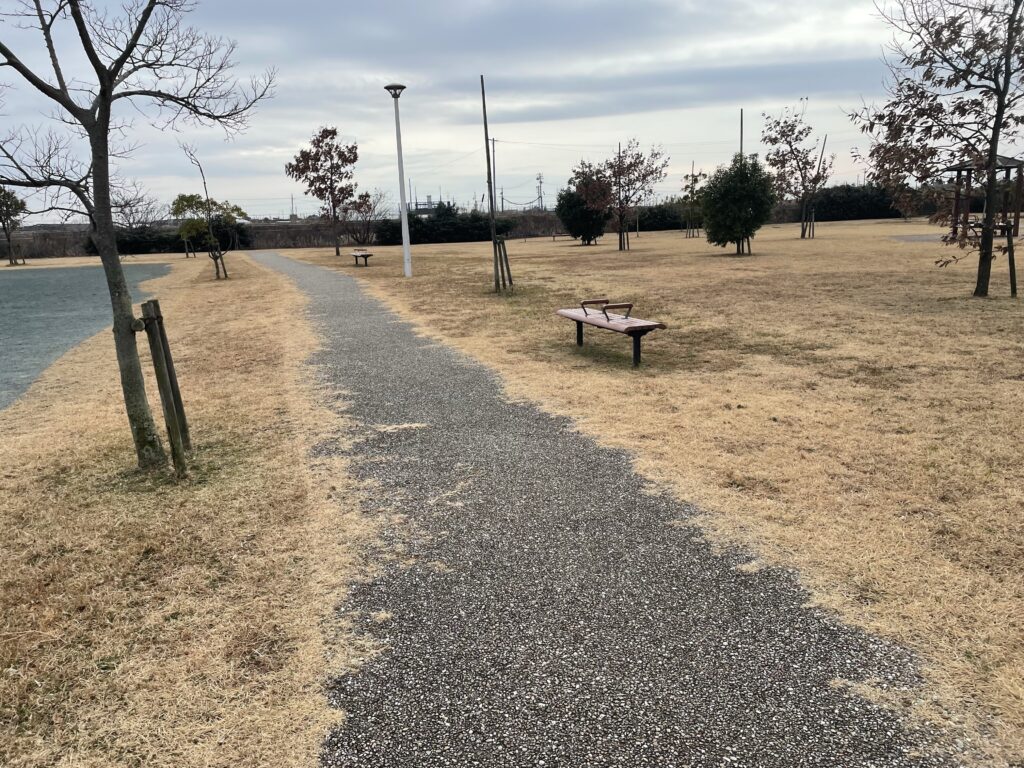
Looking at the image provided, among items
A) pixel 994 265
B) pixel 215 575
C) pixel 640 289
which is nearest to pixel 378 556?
pixel 215 575

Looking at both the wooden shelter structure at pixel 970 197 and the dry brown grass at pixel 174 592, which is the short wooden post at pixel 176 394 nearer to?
the dry brown grass at pixel 174 592

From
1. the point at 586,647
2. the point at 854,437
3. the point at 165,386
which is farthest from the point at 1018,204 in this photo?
the point at 165,386

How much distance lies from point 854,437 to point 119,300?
4916 mm

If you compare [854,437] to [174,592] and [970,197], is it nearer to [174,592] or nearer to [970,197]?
[174,592]

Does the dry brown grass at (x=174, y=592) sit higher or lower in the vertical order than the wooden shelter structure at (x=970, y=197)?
lower

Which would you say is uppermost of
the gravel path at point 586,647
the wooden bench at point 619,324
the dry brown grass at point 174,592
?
the wooden bench at point 619,324

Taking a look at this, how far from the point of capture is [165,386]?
4277mm

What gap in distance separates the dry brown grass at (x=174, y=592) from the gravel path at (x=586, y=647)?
0.25 meters

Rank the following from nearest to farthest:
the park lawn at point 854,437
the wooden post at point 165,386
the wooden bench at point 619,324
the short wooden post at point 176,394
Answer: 1. the park lawn at point 854,437
2. the wooden post at point 165,386
3. the short wooden post at point 176,394
4. the wooden bench at point 619,324

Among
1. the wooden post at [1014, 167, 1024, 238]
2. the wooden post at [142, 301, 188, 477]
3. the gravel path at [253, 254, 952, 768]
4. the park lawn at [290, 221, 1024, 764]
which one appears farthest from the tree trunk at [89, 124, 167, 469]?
the wooden post at [1014, 167, 1024, 238]

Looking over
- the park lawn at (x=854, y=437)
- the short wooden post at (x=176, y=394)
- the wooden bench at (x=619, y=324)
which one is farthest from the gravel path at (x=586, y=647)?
the wooden bench at (x=619, y=324)

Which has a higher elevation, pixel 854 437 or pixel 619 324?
pixel 619 324

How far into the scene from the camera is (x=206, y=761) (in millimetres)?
2105

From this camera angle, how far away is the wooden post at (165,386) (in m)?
4.24
